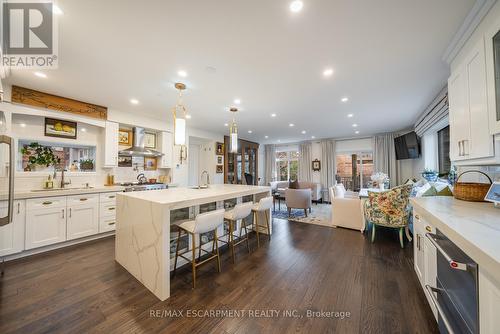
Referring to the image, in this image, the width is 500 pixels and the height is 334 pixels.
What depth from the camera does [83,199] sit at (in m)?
3.08

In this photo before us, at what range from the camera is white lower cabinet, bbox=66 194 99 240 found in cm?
294

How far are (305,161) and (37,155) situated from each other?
771cm

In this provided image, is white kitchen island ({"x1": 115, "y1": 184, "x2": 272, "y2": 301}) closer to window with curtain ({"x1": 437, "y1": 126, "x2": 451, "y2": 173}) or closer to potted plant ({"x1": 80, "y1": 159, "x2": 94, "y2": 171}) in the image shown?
potted plant ({"x1": 80, "y1": 159, "x2": 94, "y2": 171})

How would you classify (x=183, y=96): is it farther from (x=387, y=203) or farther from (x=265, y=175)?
(x=265, y=175)

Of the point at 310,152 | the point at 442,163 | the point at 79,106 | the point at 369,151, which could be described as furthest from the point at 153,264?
the point at 369,151

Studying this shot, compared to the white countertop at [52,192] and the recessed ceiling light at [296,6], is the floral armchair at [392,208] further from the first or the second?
the white countertop at [52,192]

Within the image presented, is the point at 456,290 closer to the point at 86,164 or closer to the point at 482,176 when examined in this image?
the point at 482,176

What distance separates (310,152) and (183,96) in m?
6.00

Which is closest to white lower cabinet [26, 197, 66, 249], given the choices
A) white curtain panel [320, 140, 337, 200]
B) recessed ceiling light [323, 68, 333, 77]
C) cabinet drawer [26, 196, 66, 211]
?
cabinet drawer [26, 196, 66, 211]

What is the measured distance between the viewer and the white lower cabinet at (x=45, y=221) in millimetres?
2602

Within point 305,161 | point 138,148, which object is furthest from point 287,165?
point 138,148

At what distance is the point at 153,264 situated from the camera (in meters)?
1.81

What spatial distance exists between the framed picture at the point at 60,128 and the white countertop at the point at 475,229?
517 centimetres

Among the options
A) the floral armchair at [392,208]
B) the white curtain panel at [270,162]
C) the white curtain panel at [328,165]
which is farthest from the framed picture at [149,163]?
the white curtain panel at [328,165]
